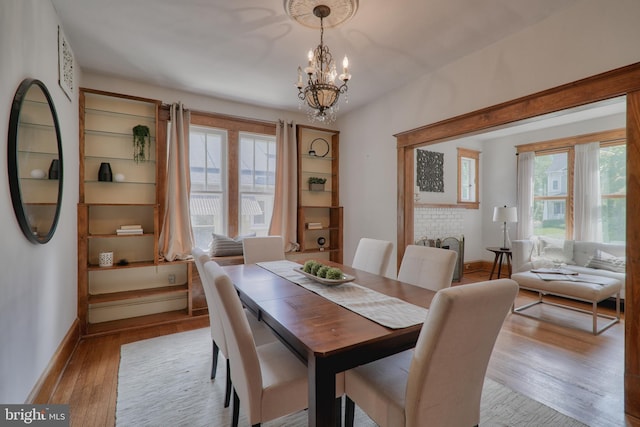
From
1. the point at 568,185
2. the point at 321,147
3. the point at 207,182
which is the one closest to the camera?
the point at 207,182

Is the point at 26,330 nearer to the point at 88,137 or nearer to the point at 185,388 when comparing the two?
the point at 185,388

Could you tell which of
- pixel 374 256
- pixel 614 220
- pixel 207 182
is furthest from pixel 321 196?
pixel 614 220

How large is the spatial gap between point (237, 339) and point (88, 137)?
323cm

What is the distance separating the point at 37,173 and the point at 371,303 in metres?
2.18

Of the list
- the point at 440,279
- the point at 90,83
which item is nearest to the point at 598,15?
the point at 440,279

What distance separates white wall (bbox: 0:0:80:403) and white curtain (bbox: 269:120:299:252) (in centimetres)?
230

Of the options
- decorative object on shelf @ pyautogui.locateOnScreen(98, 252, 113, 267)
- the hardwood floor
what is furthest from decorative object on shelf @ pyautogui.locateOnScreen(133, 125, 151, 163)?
the hardwood floor

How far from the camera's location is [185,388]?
2174mm

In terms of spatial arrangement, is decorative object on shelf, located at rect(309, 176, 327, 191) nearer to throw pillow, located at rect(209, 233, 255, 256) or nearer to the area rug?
throw pillow, located at rect(209, 233, 255, 256)

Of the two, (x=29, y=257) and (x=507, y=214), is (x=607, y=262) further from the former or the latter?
(x=29, y=257)

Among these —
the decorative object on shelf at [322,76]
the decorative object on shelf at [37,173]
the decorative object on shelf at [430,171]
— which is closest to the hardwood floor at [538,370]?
the decorative object on shelf at [37,173]

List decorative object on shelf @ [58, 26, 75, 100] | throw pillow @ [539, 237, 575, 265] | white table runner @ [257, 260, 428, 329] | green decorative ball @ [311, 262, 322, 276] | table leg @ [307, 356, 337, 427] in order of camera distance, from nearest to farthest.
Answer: table leg @ [307, 356, 337, 427] < white table runner @ [257, 260, 428, 329] < green decorative ball @ [311, 262, 322, 276] < decorative object on shelf @ [58, 26, 75, 100] < throw pillow @ [539, 237, 575, 265]

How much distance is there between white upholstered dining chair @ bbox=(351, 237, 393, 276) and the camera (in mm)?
2672

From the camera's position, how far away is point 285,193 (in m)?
4.32
